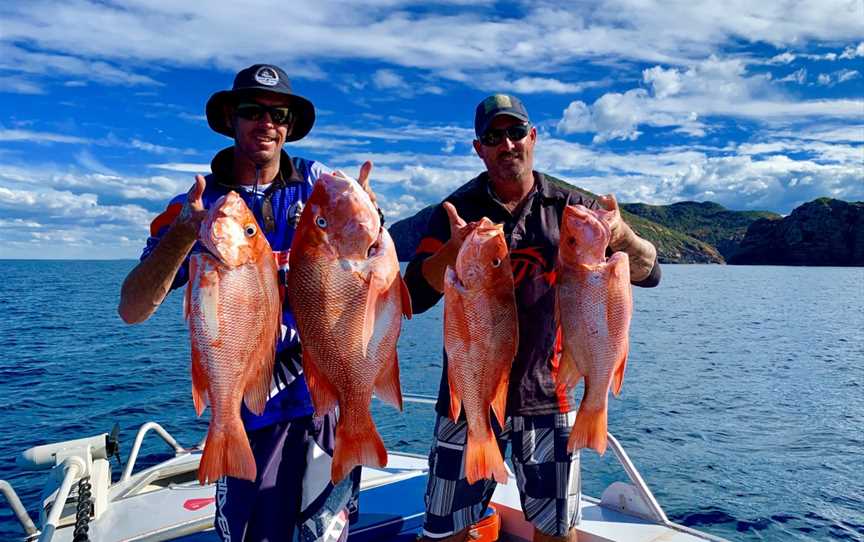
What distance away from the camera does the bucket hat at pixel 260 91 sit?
3.25m

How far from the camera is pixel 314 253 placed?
9.62 ft

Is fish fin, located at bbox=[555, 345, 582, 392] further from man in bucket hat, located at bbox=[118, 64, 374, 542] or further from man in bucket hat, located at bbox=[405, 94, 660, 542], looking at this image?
man in bucket hat, located at bbox=[118, 64, 374, 542]

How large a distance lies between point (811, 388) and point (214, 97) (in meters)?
28.1

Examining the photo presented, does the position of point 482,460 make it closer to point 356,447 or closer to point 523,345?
point 356,447

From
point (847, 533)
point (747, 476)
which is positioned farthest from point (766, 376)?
point (847, 533)

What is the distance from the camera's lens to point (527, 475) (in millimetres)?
3867

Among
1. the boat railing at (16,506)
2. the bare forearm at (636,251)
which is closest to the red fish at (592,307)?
the bare forearm at (636,251)

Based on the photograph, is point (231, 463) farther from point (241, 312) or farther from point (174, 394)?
point (174, 394)

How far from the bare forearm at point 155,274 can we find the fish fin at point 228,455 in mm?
779

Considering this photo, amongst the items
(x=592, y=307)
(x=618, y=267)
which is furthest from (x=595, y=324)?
(x=618, y=267)

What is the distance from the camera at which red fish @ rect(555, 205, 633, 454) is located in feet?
10.5

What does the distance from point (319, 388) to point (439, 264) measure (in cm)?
96

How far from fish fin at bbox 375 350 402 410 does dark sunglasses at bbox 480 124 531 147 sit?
5.11 ft

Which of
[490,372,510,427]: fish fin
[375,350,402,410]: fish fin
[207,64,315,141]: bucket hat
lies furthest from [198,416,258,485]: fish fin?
[207,64,315,141]: bucket hat
